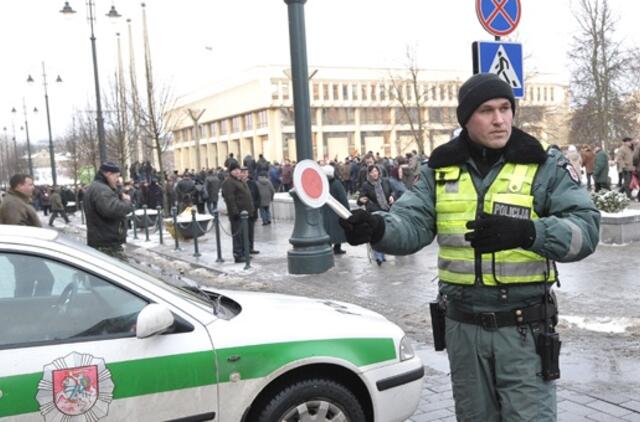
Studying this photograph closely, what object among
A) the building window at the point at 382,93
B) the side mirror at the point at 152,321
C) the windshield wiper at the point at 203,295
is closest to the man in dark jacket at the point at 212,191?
the windshield wiper at the point at 203,295

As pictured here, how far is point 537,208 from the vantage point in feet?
8.43

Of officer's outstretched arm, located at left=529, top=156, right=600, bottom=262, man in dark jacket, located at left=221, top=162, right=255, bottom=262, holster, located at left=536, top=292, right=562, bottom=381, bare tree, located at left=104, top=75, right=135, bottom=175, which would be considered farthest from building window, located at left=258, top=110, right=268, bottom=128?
holster, located at left=536, top=292, right=562, bottom=381

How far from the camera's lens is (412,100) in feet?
287

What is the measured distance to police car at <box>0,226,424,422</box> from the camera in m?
2.86

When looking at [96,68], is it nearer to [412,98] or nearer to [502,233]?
[502,233]

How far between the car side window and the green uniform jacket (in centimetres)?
136

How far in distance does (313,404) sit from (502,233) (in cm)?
157

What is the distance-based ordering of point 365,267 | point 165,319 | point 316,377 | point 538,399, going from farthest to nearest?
point 365,267 < point 316,377 < point 165,319 < point 538,399

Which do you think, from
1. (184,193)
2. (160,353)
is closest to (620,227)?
(160,353)

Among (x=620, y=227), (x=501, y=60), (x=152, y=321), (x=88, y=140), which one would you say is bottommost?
(x=620, y=227)

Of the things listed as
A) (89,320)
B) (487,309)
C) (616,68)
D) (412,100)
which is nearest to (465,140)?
(487,309)

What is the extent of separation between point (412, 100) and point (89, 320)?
87141mm

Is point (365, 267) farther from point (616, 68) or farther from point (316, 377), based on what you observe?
point (616, 68)

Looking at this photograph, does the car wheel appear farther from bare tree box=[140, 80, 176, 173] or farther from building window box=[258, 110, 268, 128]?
building window box=[258, 110, 268, 128]
